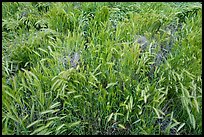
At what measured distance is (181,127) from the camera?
1536 mm

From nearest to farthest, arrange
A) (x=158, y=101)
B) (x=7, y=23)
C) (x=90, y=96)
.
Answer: (x=158, y=101), (x=90, y=96), (x=7, y=23)

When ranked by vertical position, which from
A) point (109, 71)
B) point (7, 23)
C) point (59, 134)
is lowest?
point (59, 134)

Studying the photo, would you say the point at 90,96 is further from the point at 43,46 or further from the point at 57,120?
the point at 43,46

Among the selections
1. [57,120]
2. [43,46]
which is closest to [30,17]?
[43,46]

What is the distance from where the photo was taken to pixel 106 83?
1.73 metres

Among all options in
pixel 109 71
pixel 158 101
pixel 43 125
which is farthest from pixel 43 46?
pixel 158 101

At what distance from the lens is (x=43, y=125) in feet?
5.02

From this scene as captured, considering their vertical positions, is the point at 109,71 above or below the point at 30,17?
below

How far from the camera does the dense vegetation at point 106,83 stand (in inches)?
61.3

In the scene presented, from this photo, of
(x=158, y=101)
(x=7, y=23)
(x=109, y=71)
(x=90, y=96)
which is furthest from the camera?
(x=7, y=23)

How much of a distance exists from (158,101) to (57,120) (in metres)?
0.51

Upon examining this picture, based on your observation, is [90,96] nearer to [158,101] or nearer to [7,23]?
[158,101]

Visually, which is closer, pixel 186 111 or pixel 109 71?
pixel 186 111

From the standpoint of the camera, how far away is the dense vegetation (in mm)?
1558
